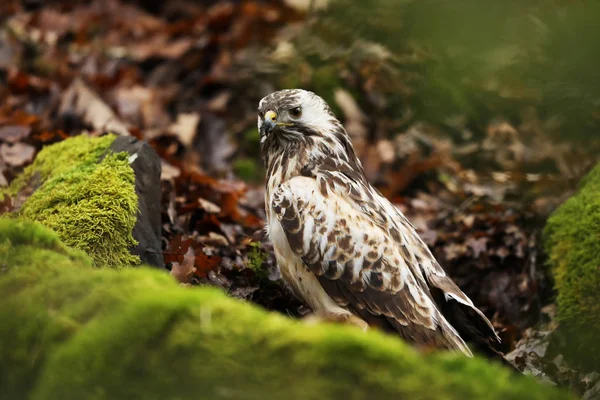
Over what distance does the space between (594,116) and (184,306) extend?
5.68 m

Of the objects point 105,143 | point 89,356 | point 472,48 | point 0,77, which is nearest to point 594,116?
point 472,48

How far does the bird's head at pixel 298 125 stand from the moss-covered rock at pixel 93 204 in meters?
1.20

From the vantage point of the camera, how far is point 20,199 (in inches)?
241

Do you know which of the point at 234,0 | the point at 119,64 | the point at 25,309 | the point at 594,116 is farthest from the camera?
the point at 234,0

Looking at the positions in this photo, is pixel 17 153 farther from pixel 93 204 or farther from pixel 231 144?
pixel 231 144

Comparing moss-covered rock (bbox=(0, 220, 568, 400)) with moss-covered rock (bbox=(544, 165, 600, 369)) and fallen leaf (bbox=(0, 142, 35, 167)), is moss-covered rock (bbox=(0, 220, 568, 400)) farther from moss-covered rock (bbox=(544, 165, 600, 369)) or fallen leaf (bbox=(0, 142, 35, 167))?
fallen leaf (bbox=(0, 142, 35, 167))

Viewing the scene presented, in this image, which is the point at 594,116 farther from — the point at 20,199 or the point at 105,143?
the point at 20,199

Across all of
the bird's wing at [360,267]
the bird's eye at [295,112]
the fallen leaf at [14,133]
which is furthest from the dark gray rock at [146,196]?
the fallen leaf at [14,133]

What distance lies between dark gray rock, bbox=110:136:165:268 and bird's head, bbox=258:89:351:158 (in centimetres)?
99

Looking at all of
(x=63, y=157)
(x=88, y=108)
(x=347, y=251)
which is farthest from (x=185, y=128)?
(x=347, y=251)

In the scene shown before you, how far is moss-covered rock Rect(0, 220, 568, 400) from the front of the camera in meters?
2.70

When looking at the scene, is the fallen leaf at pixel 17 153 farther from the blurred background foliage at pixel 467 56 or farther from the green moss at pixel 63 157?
the blurred background foliage at pixel 467 56

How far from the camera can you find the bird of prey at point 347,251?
5027 mm

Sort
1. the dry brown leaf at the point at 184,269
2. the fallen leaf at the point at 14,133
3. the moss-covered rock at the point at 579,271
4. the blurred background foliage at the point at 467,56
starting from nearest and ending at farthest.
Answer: the blurred background foliage at the point at 467,56 → the dry brown leaf at the point at 184,269 → the moss-covered rock at the point at 579,271 → the fallen leaf at the point at 14,133
